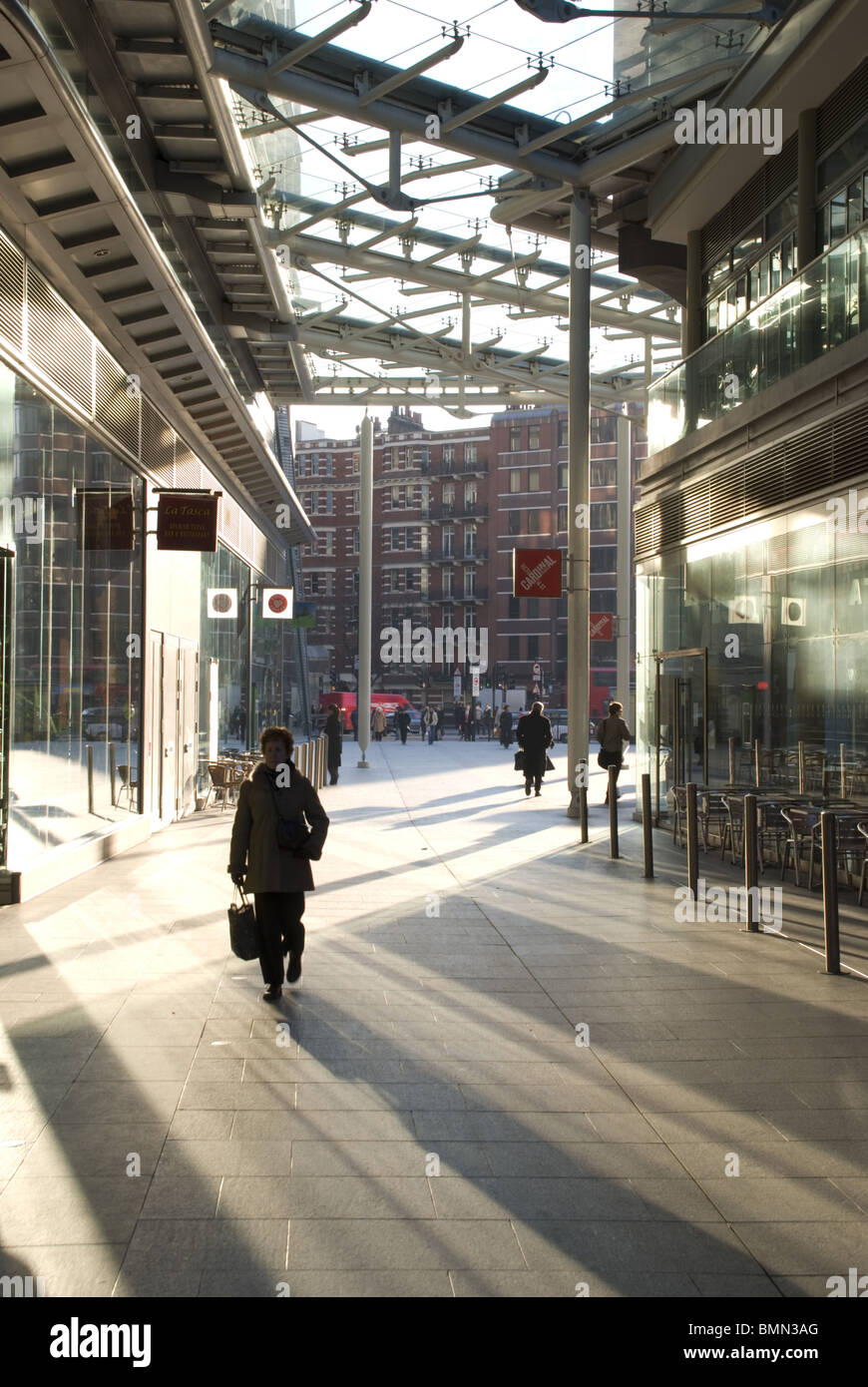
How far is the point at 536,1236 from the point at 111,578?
484 inches

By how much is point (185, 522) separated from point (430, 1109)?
12.0 metres

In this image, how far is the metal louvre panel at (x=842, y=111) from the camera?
1400cm

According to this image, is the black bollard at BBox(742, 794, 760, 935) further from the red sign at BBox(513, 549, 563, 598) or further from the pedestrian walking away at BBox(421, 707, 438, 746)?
the pedestrian walking away at BBox(421, 707, 438, 746)

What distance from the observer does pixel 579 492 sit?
20.7 m

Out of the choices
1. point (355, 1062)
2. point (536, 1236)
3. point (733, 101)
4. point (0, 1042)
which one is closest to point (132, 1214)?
point (536, 1236)

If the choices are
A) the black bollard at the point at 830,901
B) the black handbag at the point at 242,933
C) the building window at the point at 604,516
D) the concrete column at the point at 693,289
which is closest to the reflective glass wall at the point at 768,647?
the concrete column at the point at 693,289

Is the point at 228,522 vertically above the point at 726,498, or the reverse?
the point at 228,522

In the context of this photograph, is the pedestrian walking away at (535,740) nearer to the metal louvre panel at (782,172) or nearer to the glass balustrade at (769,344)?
the glass balustrade at (769,344)

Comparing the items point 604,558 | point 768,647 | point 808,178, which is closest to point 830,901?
point 768,647

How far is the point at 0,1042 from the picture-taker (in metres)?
6.96

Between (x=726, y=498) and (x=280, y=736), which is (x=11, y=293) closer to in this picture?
(x=280, y=736)

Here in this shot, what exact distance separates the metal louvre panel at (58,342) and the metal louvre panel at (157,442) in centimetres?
315

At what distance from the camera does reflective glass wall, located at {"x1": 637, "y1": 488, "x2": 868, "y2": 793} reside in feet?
42.7

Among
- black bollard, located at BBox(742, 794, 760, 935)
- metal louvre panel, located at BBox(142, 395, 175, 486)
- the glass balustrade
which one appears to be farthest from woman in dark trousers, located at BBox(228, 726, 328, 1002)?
metal louvre panel, located at BBox(142, 395, 175, 486)
